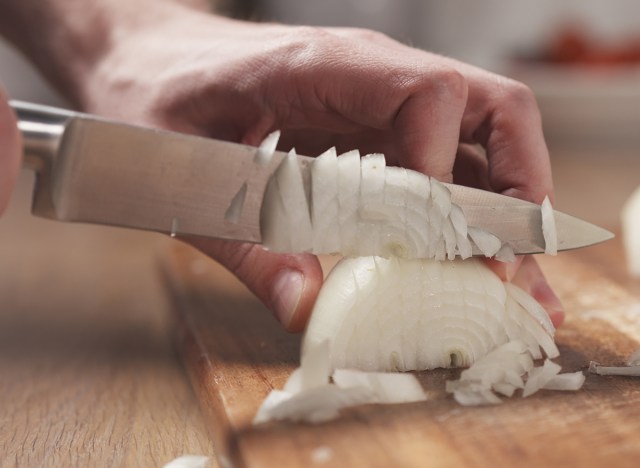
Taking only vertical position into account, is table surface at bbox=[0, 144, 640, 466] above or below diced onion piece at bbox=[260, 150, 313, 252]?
below

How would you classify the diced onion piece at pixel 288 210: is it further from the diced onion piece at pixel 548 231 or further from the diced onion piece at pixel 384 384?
the diced onion piece at pixel 548 231

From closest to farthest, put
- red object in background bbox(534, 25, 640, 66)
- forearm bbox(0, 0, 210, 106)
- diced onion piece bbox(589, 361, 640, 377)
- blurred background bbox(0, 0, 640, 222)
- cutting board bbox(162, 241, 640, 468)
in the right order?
cutting board bbox(162, 241, 640, 468)
diced onion piece bbox(589, 361, 640, 377)
forearm bbox(0, 0, 210, 106)
blurred background bbox(0, 0, 640, 222)
red object in background bbox(534, 25, 640, 66)

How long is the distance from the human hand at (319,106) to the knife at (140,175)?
0.13 meters

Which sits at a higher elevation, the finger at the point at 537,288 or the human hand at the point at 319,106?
the human hand at the point at 319,106

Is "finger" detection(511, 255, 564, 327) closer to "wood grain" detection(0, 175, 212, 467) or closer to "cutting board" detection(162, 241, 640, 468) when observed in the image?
"cutting board" detection(162, 241, 640, 468)

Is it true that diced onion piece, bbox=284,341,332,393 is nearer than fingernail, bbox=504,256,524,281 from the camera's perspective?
Yes

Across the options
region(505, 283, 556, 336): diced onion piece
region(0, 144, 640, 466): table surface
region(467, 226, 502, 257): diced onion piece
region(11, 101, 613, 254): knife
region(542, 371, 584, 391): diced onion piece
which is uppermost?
region(11, 101, 613, 254): knife

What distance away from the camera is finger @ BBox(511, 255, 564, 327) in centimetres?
124

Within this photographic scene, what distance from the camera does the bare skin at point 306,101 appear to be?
3.80 ft

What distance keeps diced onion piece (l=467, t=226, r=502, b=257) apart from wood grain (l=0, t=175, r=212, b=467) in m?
0.45

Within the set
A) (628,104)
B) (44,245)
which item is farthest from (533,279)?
(628,104)

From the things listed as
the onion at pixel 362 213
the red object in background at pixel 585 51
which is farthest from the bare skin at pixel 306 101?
the red object in background at pixel 585 51

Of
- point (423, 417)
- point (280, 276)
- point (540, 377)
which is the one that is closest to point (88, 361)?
point (280, 276)

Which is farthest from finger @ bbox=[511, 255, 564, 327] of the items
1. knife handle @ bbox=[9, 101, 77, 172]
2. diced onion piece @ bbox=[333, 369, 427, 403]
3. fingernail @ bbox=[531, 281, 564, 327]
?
knife handle @ bbox=[9, 101, 77, 172]
